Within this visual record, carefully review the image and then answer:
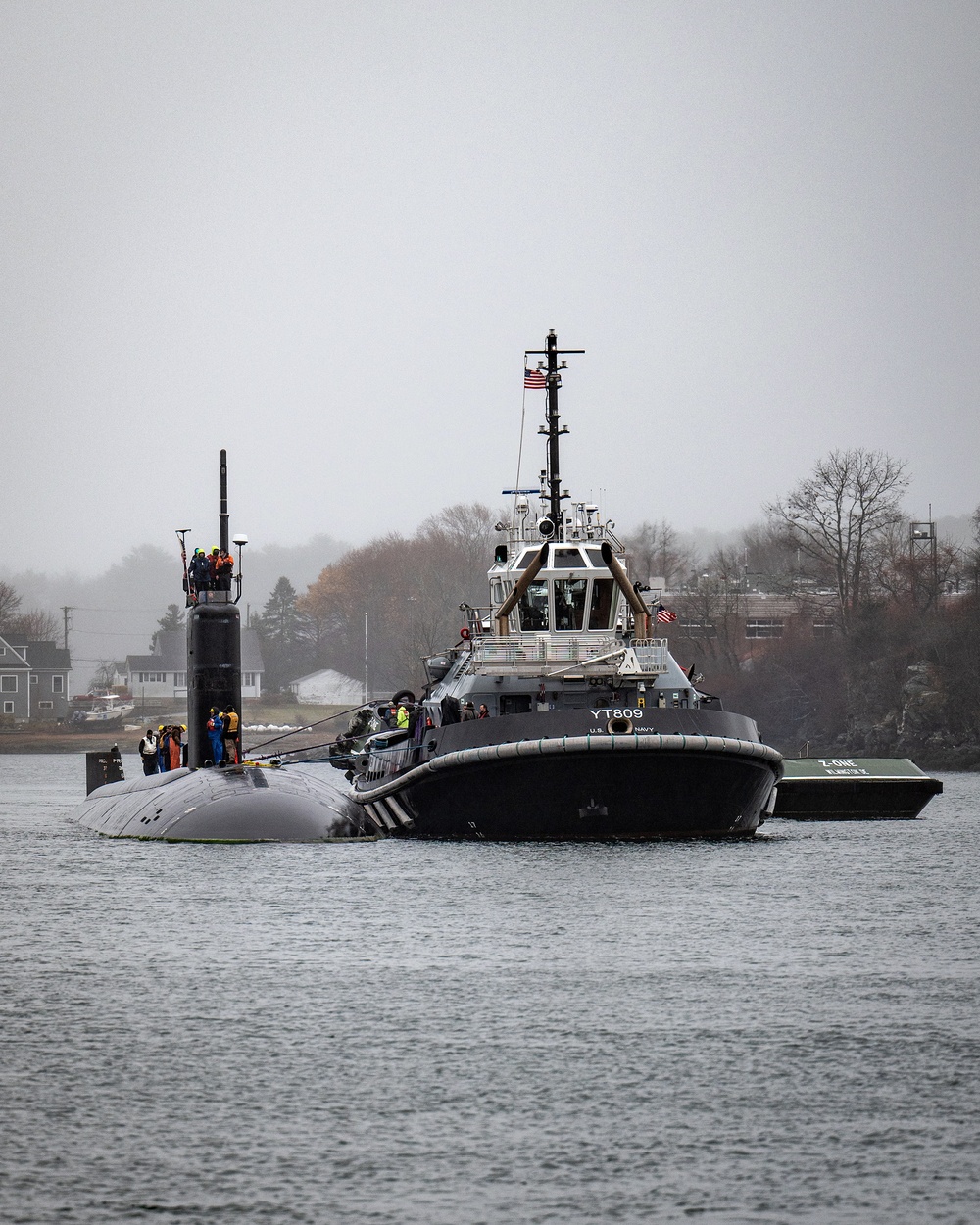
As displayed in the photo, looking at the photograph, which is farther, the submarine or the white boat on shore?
the white boat on shore

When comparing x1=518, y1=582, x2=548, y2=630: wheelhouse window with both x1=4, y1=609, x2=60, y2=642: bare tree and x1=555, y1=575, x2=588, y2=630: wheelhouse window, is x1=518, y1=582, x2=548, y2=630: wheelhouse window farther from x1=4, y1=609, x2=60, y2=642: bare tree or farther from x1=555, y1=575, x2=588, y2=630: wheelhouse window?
x1=4, y1=609, x2=60, y2=642: bare tree

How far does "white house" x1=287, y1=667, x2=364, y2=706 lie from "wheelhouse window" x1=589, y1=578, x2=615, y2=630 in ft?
428

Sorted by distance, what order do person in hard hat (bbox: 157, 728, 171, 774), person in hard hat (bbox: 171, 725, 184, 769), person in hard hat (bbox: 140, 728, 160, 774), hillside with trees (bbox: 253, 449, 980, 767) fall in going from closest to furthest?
person in hard hat (bbox: 157, 728, 171, 774) → person in hard hat (bbox: 171, 725, 184, 769) → person in hard hat (bbox: 140, 728, 160, 774) → hillside with trees (bbox: 253, 449, 980, 767)

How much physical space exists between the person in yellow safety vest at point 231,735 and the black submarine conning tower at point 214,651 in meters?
0.21

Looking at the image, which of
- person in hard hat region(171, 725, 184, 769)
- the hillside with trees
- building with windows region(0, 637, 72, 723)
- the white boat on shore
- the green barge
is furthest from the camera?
building with windows region(0, 637, 72, 723)

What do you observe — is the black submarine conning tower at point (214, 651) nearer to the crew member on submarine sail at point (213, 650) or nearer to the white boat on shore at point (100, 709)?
the crew member on submarine sail at point (213, 650)

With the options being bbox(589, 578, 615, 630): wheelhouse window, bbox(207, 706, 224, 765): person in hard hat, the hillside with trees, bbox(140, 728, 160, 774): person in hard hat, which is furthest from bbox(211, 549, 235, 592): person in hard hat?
the hillside with trees

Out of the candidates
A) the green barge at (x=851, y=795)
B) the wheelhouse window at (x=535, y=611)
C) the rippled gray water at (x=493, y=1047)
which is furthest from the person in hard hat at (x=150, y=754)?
the green barge at (x=851, y=795)

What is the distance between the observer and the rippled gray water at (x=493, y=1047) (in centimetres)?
1298

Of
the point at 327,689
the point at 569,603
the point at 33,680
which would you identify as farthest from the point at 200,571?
the point at 327,689

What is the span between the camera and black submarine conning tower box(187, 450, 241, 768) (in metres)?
38.9

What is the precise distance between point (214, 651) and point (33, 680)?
13941 centimetres

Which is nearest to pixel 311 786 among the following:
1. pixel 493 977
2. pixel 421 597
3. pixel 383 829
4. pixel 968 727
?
pixel 383 829

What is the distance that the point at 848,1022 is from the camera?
61.5 ft
